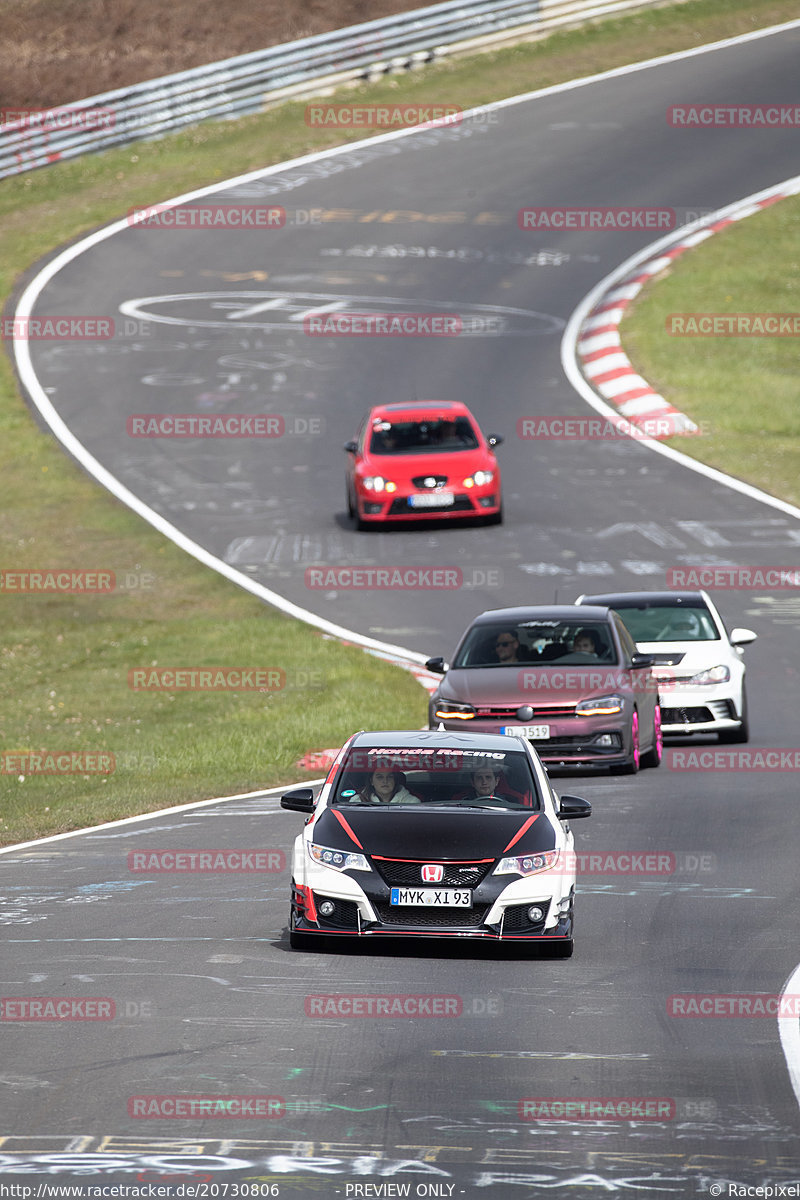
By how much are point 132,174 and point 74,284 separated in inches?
309

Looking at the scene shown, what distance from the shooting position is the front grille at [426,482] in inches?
1172

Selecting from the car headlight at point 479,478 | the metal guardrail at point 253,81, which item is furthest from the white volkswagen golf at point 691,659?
the metal guardrail at point 253,81

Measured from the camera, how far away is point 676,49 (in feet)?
182

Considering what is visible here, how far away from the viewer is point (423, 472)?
29750 mm

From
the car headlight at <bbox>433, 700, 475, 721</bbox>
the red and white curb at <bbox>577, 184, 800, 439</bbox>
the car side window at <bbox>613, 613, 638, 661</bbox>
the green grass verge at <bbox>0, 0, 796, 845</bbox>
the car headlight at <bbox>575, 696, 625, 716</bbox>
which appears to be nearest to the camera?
the car headlight at <bbox>575, 696, 625, 716</bbox>

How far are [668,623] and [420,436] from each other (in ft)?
31.4

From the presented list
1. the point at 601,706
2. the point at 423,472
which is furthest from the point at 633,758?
the point at 423,472

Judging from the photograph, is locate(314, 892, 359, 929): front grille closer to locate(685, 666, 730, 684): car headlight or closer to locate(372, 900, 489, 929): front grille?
locate(372, 900, 489, 929): front grille

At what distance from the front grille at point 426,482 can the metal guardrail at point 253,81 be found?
22.7m

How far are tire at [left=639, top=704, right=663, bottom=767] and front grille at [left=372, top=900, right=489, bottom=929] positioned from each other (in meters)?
8.49

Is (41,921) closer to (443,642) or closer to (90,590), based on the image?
(443,642)

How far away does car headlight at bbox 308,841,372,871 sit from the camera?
11.0 metres

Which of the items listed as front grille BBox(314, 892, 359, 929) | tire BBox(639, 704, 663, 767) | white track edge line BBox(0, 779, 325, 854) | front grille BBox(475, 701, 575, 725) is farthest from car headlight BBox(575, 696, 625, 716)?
front grille BBox(314, 892, 359, 929)

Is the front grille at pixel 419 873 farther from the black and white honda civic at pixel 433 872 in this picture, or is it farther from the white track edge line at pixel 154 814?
the white track edge line at pixel 154 814
